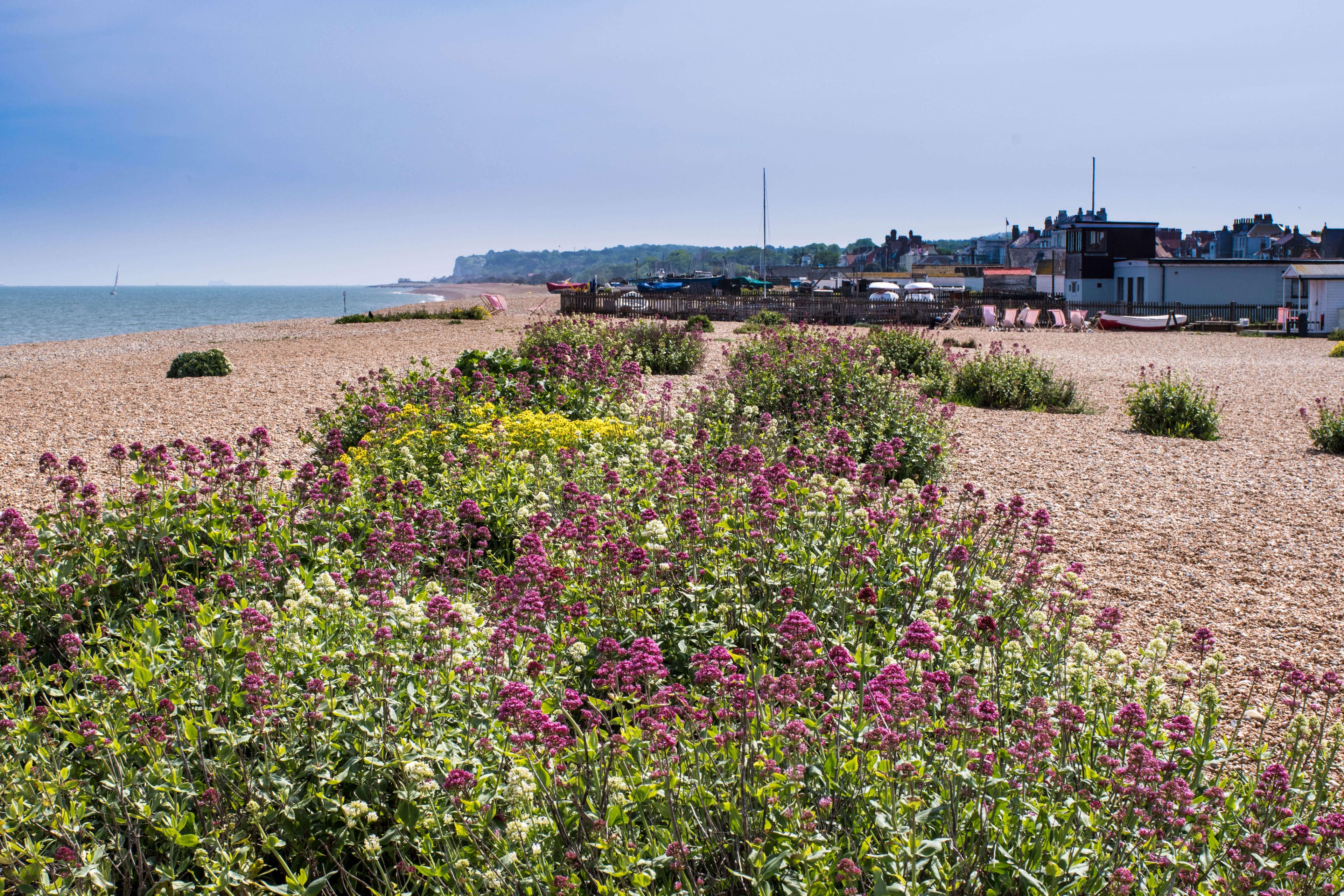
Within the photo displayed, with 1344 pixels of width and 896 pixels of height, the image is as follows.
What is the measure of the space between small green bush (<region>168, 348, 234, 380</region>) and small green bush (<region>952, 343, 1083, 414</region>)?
45.1ft

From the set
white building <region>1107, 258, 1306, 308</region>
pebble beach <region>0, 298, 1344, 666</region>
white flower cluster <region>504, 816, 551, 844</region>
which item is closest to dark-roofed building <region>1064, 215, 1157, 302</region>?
white building <region>1107, 258, 1306, 308</region>

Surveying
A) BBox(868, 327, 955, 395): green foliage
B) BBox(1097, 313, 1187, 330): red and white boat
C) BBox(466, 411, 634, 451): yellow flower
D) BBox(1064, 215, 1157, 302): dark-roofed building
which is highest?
BBox(1064, 215, 1157, 302): dark-roofed building

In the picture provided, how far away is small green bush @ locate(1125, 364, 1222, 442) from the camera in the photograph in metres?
12.1

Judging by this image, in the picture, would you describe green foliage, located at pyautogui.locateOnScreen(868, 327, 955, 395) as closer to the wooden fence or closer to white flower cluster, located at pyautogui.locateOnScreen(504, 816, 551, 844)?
white flower cluster, located at pyautogui.locateOnScreen(504, 816, 551, 844)

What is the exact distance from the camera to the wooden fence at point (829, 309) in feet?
134

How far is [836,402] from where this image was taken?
11000 mm

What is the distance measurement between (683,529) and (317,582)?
1.82 metres

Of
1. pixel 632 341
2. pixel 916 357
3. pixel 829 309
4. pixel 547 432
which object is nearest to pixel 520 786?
pixel 547 432

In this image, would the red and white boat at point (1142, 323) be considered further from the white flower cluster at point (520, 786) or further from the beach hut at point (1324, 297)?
the white flower cluster at point (520, 786)

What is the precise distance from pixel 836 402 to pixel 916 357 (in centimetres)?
598

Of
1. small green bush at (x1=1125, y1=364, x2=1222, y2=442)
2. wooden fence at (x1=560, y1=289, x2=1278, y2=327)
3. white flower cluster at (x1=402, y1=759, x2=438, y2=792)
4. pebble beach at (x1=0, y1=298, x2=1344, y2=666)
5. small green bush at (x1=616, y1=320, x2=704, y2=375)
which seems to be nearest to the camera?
white flower cluster at (x1=402, y1=759, x2=438, y2=792)

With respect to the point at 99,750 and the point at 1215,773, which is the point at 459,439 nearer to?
the point at 99,750

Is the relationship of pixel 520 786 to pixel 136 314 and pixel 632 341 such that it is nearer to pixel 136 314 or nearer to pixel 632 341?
pixel 632 341

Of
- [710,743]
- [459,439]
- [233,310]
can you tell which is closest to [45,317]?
[233,310]
